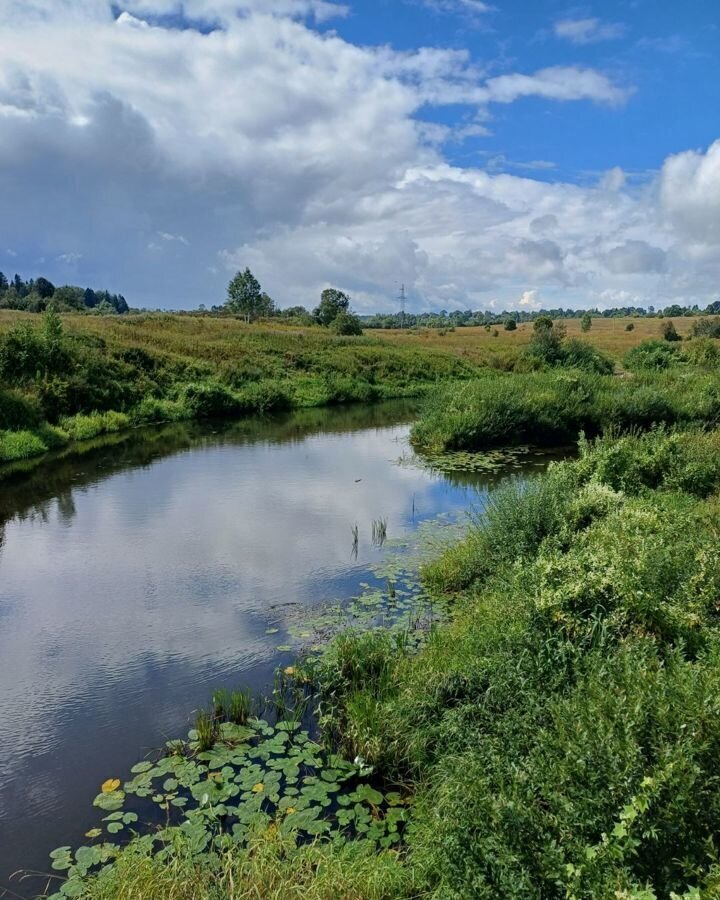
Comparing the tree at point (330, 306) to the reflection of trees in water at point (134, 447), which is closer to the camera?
the reflection of trees in water at point (134, 447)

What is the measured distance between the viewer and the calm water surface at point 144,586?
620 centimetres

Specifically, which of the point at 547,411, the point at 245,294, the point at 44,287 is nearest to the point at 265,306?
the point at 245,294

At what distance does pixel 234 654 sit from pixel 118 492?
383 inches

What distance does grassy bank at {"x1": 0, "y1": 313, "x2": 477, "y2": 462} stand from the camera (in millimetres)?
24250

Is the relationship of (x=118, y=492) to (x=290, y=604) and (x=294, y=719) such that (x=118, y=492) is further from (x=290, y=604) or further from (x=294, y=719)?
(x=294, y=719)

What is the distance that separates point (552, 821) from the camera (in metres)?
3.66

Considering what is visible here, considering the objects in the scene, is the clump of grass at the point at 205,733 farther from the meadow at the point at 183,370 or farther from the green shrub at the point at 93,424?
the green shrub at the point at 93,424

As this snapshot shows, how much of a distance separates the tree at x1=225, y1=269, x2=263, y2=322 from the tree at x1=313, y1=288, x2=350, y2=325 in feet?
24.0

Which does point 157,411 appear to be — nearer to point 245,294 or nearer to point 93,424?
point 93,424

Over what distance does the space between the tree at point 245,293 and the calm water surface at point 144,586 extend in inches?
2275

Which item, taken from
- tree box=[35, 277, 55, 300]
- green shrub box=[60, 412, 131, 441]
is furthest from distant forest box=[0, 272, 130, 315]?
green shrub box=[60, 412, 131, 441]

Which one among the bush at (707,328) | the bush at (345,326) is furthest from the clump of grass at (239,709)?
the bush at (707,328)

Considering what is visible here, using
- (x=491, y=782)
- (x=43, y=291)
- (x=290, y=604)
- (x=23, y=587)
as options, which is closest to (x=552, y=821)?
(x=491, y=782)

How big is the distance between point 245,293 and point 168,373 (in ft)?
147
